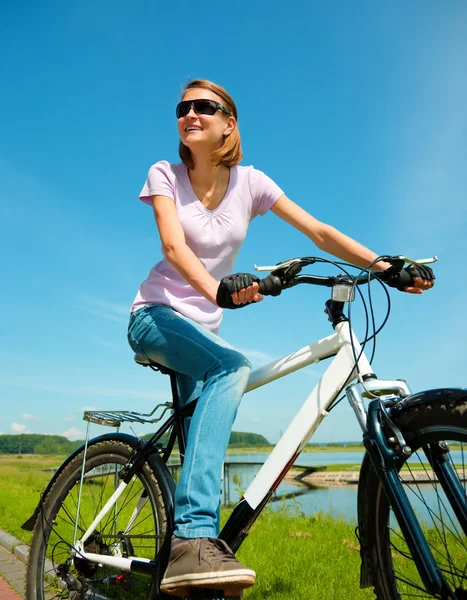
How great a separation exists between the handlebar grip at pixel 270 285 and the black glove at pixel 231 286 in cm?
6

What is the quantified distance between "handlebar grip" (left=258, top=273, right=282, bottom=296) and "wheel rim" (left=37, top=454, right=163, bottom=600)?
124 cm

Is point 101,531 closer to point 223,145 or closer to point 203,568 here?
point 203,568

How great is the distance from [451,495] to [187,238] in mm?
1609

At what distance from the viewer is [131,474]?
275cm

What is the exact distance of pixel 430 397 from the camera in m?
1.78

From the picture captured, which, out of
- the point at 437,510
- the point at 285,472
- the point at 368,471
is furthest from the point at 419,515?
the point at 285,472

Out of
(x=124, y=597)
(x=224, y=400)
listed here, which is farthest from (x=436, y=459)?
(x=124, y=597)

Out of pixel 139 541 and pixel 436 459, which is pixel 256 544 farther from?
pixel 436 459

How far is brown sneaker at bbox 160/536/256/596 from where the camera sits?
1.96 metres

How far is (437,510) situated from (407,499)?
15 centimetres

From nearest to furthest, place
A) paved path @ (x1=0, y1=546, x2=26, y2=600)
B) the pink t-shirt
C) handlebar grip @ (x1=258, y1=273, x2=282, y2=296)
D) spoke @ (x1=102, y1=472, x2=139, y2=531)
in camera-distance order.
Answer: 1. handlebar grip @ (x1=258, y1=273, x2=282, y2=296)
2. the pink t-shirt
3. spoke @ (x1=102, y1=472, x2=139, y2=531)
4. paved path @ (x1=0, y1=546, x2=26, y2=600)

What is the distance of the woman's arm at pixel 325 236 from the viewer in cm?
267

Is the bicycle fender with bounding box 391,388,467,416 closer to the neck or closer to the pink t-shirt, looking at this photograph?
the pink t-shirt

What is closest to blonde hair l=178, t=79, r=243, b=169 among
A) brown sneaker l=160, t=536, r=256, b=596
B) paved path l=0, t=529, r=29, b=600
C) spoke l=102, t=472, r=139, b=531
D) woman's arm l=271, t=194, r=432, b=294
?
woman's arm l=271, t=194, r=432, b=294
